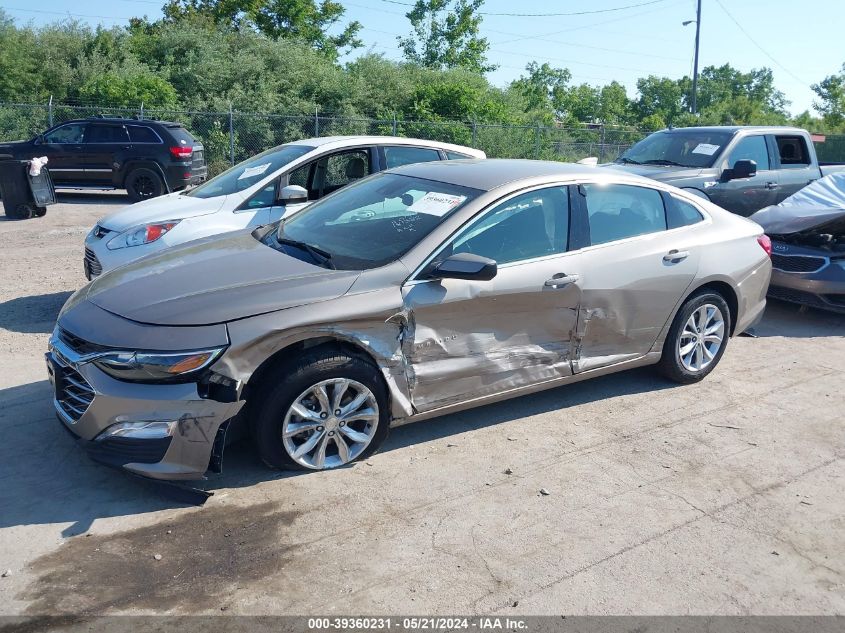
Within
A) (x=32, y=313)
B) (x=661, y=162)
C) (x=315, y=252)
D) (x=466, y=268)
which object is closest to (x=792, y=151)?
(x=661, y=162)

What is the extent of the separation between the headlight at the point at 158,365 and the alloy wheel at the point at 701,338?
3573 mm

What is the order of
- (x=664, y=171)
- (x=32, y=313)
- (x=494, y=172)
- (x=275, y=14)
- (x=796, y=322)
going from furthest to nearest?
(x=275, y=14), (x=664, y=171), (x=796, y=322), (x=32, y=313), (x=494, y=172)

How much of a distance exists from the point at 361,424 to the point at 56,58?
28.4 m

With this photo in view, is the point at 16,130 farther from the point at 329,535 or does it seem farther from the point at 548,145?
the point at 329,535

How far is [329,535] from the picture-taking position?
147 inches

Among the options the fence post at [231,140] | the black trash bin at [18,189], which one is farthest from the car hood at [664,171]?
the fence post at [231,140]

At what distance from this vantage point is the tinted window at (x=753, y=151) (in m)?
10.5

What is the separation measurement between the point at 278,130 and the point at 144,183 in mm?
7530

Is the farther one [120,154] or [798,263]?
[120,154]

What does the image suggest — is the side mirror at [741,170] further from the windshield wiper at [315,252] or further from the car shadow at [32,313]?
the car shadow at [32,313]

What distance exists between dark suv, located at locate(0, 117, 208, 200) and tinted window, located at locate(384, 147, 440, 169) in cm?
895

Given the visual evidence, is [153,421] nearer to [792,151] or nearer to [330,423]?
[330,423]

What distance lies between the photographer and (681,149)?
1077 centimetres

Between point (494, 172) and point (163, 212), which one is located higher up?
point (494, 172)
